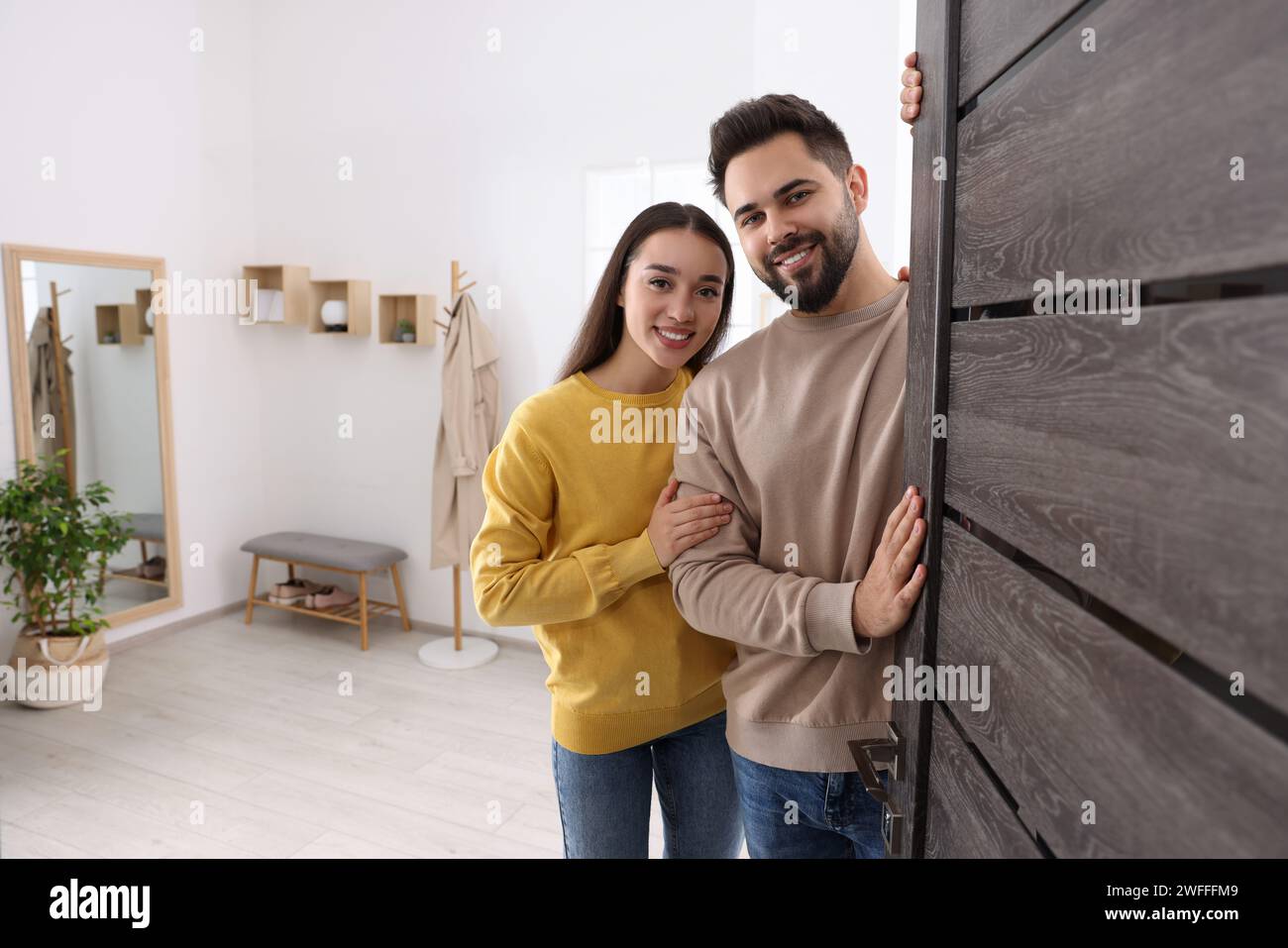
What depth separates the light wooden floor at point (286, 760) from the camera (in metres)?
2.68

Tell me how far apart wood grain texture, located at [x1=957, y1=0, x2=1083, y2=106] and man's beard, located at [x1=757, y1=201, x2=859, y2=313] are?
36 cm

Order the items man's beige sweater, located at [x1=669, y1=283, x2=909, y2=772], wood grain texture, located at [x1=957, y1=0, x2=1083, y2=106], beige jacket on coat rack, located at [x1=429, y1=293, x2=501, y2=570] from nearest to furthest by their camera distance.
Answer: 1. wood grain texture, located at [x1=957, y1=0, x2=1083, y2=106]
2. man's beige sweater, located at [x1=669, y1=283, x2=909, y2=772]
3. beige jacket on coat rack, located at [x1=429, y1=293, x2=501, y2=570]

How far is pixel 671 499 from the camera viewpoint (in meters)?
1.48

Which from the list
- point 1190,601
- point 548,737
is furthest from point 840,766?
point 548,737

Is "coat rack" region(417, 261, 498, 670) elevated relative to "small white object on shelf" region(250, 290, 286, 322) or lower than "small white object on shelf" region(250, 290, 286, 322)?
lower

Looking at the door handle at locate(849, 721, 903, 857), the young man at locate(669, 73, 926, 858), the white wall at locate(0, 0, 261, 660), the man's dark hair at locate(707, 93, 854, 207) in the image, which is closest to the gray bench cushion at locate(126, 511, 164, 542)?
the white wall at locate(0, 0, 261, 660)

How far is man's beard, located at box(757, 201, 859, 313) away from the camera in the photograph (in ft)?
4.14

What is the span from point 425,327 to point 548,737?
2.13 meters

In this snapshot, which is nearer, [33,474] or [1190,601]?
[1190,601]

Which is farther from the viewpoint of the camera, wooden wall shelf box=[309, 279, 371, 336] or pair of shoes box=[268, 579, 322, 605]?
pair of shoes box=[268, 579, 322, 605]

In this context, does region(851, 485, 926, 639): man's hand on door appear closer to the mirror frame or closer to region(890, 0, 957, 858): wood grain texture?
region(890, 0, 957, 858): wood grain texture

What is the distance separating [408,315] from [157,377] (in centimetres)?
132

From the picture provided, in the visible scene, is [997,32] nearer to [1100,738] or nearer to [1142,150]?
[1142,150]

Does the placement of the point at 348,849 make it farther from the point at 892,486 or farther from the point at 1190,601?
the point at 1190,601
